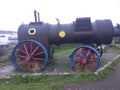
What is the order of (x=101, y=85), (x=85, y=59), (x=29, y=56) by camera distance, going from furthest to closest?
(x=29, y=56) < (x=85, y=59) < (x=101, y=85)

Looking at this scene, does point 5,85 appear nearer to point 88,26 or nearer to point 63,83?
point 63,83

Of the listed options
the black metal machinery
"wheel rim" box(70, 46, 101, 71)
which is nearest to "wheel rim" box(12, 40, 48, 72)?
the black metal machinery

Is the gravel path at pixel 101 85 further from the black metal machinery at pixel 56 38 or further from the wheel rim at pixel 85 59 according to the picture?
the black metal machinery at pixel 56 38

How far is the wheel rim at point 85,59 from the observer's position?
10216 mm

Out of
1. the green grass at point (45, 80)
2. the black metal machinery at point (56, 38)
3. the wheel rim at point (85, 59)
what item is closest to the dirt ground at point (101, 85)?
the green grass at point (45, 80)

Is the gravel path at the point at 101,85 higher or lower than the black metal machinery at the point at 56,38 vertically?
lower

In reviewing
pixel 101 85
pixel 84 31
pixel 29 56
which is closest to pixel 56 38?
pixel 84 31

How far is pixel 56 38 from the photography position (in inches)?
447

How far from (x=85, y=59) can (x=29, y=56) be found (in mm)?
2269

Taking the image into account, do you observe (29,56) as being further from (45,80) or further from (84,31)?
(84,31)

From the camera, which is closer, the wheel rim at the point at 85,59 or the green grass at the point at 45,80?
the green grass at the point at 45,80

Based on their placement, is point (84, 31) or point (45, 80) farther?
point (84, 31)

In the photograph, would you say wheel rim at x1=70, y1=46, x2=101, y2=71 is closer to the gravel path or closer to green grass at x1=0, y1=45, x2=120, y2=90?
green grass at x1=0, y1=45, x2=120, y2=90

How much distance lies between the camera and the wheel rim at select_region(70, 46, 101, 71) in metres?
10.2
